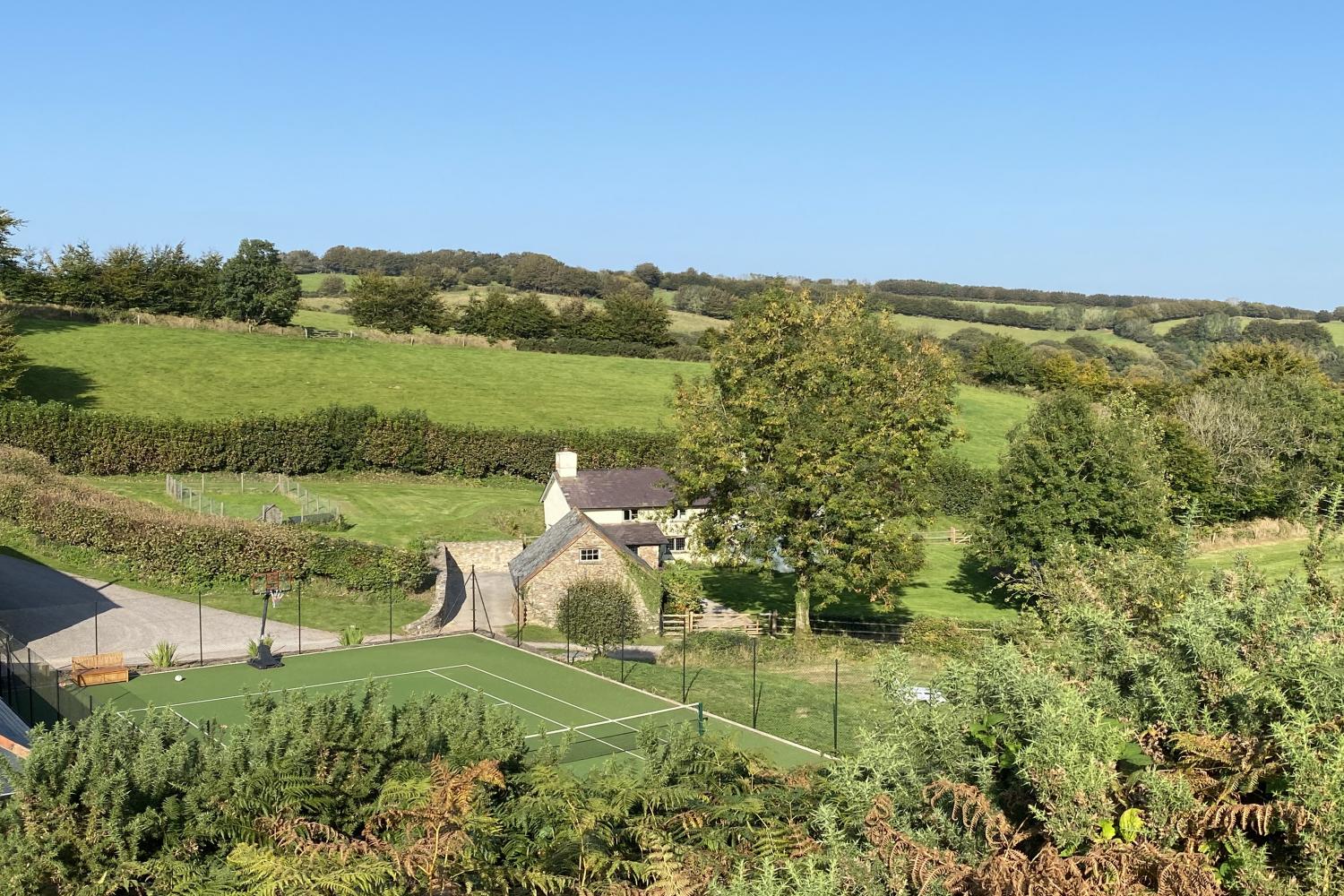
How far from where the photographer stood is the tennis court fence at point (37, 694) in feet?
79.0

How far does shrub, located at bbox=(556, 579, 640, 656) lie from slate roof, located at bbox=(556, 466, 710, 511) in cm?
1195

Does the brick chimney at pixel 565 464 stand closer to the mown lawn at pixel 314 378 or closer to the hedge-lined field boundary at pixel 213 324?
the mown lawn at pixel 314 378

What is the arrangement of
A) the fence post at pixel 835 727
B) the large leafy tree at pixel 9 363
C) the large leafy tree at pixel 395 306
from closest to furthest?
the fence post at pixel 835 727 → the large leafy tree at pixel 9 363 → the large leafy tree at pixel 395 306

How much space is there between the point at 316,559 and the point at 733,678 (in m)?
18.6

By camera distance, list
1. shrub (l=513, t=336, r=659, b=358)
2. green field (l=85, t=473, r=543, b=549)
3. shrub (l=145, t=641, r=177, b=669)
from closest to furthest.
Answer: shrub (l=145, t=641, r=177, b=669) < green field (l=85, t=473, r=543, b=549) < shrub (l=513, t=336, r=659, b=358)

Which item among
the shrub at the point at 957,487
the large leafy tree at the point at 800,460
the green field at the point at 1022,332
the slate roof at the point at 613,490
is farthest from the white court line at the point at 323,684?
the green field at the point at 1022,332

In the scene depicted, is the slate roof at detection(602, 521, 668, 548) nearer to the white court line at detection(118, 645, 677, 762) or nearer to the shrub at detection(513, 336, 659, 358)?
the white court line at detection(118, 645, 677, 762)

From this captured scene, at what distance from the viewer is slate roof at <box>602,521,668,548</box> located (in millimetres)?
46062

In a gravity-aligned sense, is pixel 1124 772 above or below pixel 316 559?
above

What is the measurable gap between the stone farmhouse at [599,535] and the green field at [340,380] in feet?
56.2

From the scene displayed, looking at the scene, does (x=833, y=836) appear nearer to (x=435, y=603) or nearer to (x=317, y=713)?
(x=317, y=713)

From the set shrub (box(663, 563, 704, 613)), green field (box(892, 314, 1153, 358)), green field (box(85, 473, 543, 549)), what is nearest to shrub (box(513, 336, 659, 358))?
green field (box(85, 473, 543, 549))

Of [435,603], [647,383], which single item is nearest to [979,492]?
[647,383]

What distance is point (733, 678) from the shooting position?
30.8m
